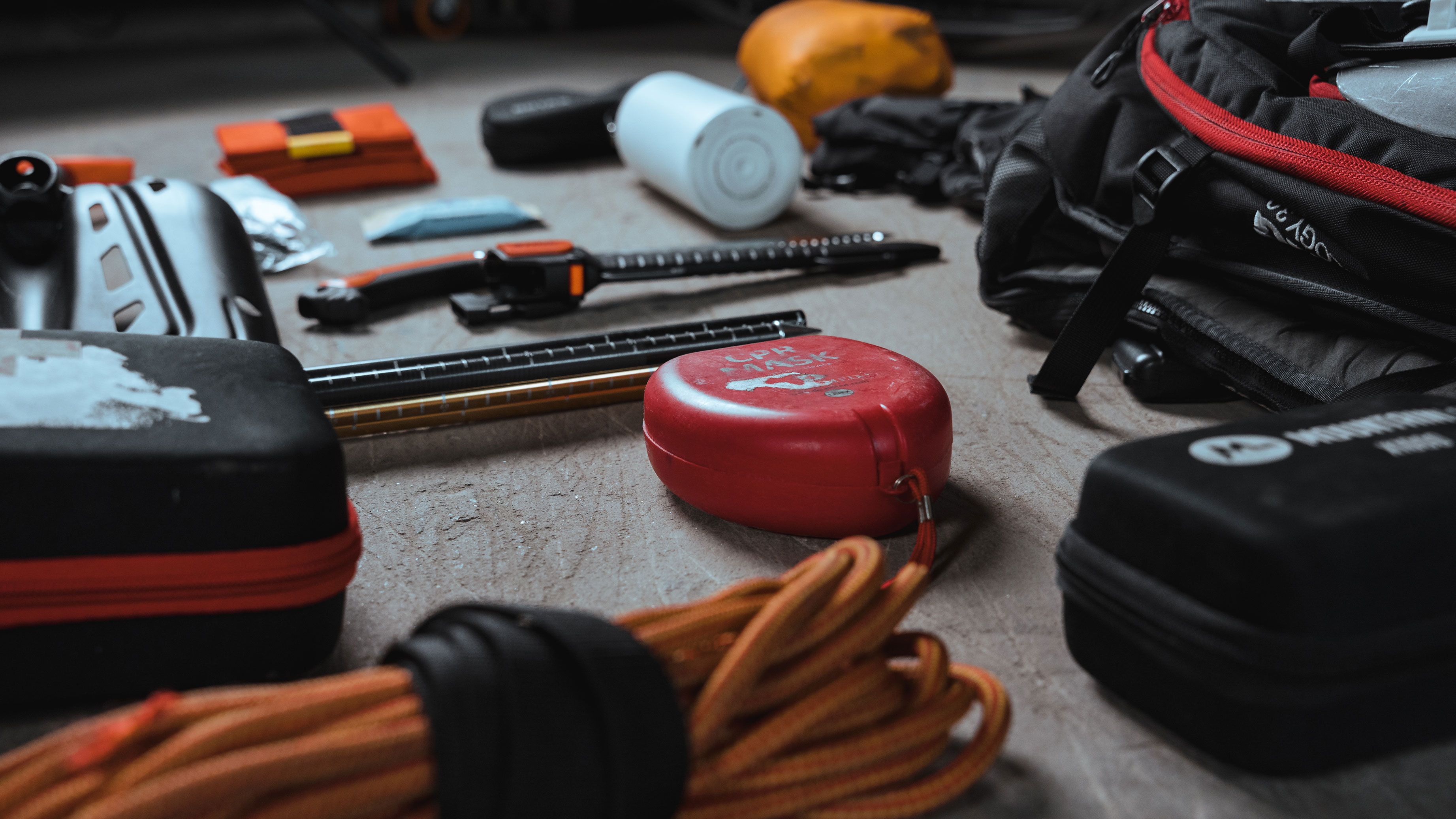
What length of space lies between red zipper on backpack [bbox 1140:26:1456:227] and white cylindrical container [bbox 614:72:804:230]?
0.73m

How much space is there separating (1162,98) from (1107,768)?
0.79m

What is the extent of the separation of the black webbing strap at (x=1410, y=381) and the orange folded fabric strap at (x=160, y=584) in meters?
0.82

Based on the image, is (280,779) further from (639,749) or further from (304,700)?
(639,749)

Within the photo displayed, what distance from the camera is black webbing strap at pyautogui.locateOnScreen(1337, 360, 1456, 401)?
926 mm

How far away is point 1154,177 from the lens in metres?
1.08

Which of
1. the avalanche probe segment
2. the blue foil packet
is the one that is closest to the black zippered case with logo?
the avalanche probe segment

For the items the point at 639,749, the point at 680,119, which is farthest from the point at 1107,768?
the point at 680,119

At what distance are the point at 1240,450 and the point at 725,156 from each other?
1.29 metres

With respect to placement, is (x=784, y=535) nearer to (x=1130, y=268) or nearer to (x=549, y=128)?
(x=1130, y=268)

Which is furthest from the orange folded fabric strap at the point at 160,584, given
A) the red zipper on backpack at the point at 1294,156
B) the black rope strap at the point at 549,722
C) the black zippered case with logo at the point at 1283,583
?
the red zipper on backpack at the point at 1294,156

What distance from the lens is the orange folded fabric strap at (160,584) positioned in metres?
0.61

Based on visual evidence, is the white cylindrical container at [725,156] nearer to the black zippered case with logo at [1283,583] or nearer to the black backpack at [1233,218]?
the black backpack at [1233,218]

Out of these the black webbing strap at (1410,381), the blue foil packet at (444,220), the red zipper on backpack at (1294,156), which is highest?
the red zipper on backpack at (1294,156)

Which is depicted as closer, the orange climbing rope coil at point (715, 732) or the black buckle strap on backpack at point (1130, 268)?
the orange climbing rope coil at point (715, 732)
